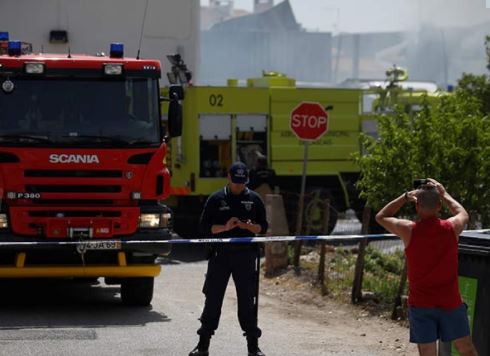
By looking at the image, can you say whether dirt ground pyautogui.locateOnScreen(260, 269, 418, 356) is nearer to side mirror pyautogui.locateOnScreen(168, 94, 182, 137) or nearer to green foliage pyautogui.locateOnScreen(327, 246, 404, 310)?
green foliage pyautogui.locateOnScreen(327, 246, 404, 310)

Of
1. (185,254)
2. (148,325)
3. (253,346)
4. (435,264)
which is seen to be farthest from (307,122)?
(435,264)

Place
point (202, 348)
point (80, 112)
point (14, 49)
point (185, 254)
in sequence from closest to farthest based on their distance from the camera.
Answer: point (202, 348) < point (80, 112) < point (14, 49) < point (185, 254)

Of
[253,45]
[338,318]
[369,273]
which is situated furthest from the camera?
[253,45]

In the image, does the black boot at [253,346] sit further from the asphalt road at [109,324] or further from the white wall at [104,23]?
the white wall at [104,23]

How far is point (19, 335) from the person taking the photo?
11.1m

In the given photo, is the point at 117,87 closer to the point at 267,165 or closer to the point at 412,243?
the point at 412,243

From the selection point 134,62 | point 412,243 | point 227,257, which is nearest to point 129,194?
point 134,62

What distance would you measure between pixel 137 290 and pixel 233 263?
338cm

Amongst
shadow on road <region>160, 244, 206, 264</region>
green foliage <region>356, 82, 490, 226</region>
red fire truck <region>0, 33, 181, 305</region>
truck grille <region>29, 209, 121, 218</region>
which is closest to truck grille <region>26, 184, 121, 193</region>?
red fire truck <region>0, 33, 181, 305</region>

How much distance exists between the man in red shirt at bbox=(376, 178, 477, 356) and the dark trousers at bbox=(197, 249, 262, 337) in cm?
220

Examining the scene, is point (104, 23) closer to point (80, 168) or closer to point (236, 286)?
point (80, 168)

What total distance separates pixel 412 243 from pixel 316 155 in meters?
12.8

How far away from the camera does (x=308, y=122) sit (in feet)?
55.1

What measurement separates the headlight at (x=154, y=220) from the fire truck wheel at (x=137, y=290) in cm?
67
